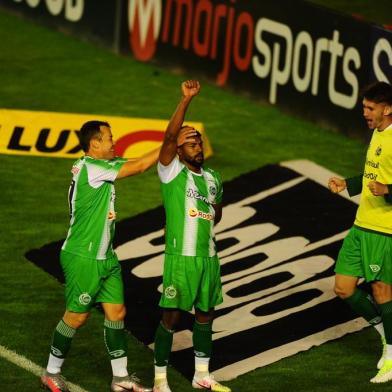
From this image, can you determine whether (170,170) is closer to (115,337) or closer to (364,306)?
(115,337)

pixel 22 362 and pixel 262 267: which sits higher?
pixel 22 362

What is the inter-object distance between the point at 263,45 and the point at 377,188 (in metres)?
8.22

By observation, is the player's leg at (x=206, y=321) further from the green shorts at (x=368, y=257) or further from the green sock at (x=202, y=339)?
the green shorts at (x=368, y=257)

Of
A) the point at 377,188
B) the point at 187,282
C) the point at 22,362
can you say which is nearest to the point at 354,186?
the point at 377,188

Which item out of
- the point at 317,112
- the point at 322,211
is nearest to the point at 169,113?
the point at 317,112

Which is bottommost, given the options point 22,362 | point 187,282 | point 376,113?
point 22,362

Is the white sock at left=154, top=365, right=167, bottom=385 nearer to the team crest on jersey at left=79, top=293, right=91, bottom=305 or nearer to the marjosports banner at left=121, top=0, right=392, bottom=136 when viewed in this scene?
the team crest on jersey at left=79, top=293, right=91, bottom=305

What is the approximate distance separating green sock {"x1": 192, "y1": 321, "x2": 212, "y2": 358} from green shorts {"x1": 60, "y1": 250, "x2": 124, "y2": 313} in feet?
1.98

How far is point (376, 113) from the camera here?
11141mm

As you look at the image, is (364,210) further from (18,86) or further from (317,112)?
(18,86)

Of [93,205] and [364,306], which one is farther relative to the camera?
[364,306]

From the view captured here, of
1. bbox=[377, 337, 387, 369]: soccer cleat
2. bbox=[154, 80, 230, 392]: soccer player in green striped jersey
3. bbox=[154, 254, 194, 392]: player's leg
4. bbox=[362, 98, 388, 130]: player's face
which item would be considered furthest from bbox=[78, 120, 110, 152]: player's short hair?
bbox=[377, 337, 387, 369]: soccer cleat

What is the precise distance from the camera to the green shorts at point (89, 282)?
10695 mm

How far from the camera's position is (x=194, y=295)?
35.0 feet
